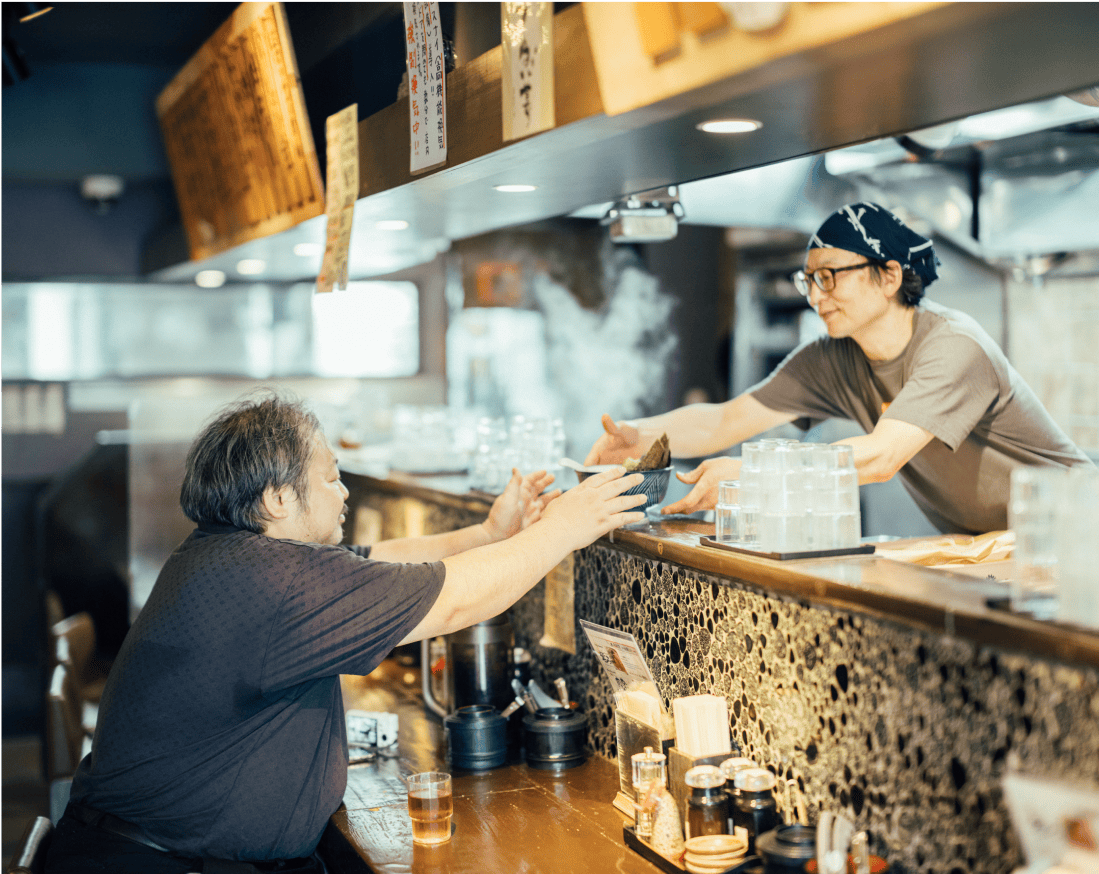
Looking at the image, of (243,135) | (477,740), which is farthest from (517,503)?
(243,135)

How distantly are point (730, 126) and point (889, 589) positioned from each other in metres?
0.81

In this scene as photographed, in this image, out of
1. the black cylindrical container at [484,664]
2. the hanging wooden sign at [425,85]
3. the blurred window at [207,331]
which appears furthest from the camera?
the blurred window at [207,331]

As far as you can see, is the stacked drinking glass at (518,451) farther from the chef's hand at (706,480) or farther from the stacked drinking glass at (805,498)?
the stacked drinking glass at (805,498)

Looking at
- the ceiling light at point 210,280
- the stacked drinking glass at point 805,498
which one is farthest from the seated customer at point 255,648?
the ceiling light at point 210,280

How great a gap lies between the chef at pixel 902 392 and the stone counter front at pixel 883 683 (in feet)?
1.33

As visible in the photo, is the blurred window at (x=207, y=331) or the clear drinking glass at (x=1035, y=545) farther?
the blurred window at (x=207, y=331)

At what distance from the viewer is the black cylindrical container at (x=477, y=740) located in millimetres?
2121

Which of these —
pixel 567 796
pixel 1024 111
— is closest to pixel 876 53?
pixel 567 796

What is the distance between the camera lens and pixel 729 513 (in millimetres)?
1749

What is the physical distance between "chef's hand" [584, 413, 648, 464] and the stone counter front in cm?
57

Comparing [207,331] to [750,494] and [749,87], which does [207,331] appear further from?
[749,87]

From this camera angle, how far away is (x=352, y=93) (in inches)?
125

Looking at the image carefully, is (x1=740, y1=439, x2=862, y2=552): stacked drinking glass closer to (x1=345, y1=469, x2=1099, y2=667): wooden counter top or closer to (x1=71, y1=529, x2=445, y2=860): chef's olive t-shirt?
(x1=345, y1=469, x2=1099, y2=667): wooden counter top

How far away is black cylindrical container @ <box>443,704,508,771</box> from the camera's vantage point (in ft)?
6.96
